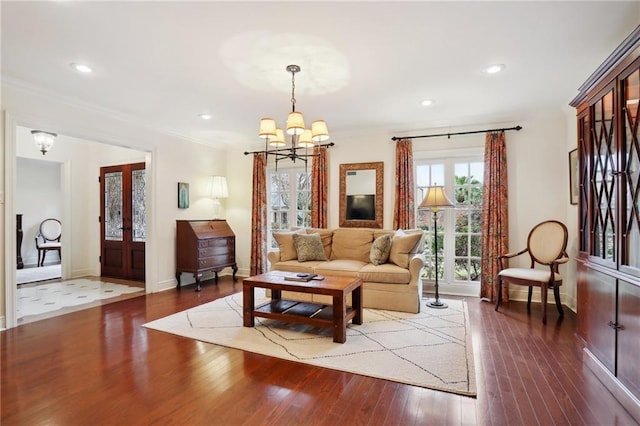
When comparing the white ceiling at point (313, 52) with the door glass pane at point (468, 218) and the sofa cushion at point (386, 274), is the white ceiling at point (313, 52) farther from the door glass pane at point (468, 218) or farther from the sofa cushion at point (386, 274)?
the sofa cushion at point (386, 274)

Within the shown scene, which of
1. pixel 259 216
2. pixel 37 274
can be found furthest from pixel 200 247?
pixel 37 274

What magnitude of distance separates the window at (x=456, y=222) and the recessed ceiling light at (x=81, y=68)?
4.21 m

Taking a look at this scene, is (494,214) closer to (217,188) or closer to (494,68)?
(494,68)

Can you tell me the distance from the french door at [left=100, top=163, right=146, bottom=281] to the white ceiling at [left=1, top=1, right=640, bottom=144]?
6.09ft

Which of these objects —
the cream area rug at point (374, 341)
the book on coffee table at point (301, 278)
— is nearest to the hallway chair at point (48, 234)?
the cream area rug at point (374, 341)

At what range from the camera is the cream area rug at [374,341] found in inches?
97.5

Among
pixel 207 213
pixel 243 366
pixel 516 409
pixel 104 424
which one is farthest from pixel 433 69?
pixel 207 213

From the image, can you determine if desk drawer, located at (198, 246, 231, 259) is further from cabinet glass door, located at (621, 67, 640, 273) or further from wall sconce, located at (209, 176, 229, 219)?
cabinet glass door, located at (621, 67, 640, 273)

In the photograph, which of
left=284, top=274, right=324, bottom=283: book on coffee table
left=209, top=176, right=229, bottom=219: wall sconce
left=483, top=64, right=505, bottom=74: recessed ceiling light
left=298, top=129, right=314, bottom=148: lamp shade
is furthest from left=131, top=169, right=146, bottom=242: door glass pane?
left=483, top=64, right=505, bottom=74: recessed ceiling light

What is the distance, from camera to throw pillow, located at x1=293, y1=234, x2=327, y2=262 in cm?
464

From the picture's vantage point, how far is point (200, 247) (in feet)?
17.4

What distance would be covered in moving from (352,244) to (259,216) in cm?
201

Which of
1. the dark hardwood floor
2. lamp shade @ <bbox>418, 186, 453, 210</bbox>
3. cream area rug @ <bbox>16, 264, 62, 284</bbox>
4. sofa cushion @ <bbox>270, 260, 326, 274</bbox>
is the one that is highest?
lamp shade @ <bbox>418, 186, 453, 210</bbox>

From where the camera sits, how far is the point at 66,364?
103 inches
